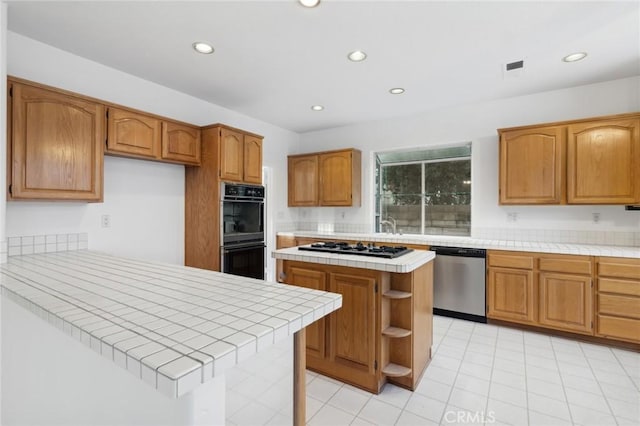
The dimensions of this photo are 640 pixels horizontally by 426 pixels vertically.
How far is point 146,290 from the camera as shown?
1.39 meters

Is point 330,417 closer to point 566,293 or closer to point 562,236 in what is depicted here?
point 566,293

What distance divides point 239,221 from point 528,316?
3262 mm

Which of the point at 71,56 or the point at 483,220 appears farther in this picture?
the point at 483,220

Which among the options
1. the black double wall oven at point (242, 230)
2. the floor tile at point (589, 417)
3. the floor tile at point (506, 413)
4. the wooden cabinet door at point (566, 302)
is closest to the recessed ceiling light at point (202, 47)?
the black double wall oven at point (242, 230)

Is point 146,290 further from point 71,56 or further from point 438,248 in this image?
point 438,248

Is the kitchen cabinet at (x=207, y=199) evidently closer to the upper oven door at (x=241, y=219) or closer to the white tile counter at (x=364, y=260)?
the upper oven door at (x=241, y=219)

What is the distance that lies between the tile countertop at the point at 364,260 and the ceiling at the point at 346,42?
1715 mm

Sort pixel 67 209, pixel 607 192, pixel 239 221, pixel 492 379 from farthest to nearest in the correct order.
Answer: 1. pixel 239 221
2. pixel 607 192
3. pixel 67 209
4. pixel 492 379

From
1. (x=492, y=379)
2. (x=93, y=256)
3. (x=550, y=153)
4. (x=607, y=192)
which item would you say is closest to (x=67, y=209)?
(x=93, y=256)

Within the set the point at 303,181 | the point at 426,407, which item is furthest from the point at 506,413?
the point at 303,181

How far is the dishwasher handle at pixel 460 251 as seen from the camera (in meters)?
3.44

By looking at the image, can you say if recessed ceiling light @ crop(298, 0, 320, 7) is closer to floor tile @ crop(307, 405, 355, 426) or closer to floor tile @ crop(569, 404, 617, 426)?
floor tile @ crop(307, 405, 355, 426)

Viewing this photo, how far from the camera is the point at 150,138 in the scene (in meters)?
2.94

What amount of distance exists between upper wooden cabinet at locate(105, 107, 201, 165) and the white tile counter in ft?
5.16
